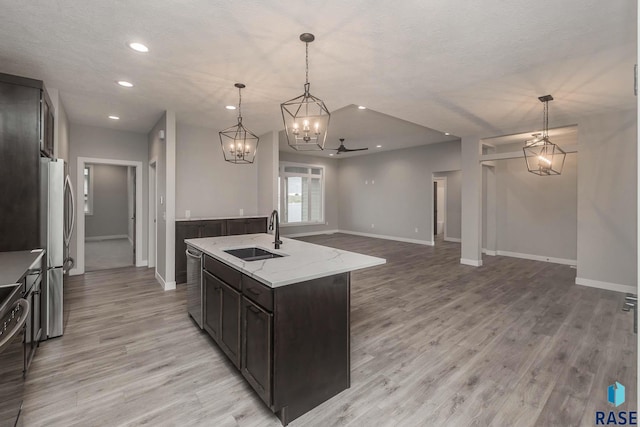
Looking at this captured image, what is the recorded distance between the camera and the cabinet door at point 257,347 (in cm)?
183

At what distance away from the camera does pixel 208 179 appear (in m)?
5.55

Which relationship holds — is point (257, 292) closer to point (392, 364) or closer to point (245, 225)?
point (392, 364)

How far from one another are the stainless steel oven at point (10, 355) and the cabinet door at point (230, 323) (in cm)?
112

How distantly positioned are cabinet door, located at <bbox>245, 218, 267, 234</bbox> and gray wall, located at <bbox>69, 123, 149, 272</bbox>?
220 centimetres

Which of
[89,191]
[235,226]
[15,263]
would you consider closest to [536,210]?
[235,226]

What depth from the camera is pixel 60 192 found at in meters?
2.96

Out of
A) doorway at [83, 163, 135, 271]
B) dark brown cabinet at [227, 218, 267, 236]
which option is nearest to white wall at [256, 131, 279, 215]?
dark brown cabinet at [227, 218, 267, 236]

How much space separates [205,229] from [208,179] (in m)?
1.03

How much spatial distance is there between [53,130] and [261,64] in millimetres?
2748

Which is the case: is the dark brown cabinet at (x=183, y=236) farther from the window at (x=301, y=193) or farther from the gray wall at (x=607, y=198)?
the gray wall at (x=607, y=198)

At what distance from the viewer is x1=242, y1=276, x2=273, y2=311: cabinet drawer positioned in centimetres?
182

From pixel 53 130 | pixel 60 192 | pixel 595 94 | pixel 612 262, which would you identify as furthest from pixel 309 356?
pixel 612 262

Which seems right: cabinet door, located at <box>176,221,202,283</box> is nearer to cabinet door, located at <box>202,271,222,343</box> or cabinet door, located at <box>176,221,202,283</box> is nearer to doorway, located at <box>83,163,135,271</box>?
cabinet door, located at <box>202,271,222,343</box>

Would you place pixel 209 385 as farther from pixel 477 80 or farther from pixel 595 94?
pixel 595 94
